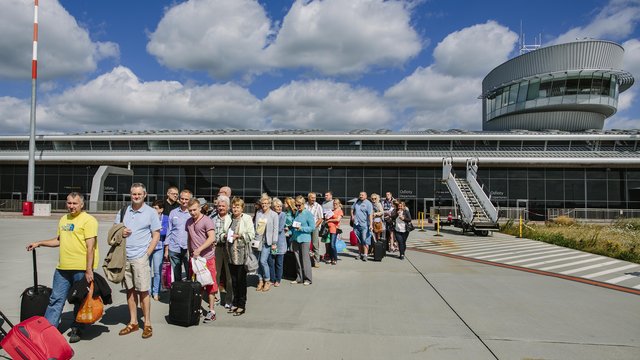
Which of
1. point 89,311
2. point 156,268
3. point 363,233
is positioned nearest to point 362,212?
point 363,233

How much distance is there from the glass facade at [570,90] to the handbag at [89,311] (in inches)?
1691

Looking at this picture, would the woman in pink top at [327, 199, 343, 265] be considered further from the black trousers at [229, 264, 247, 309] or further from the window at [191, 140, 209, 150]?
the window at [191, 140, 209, 150]

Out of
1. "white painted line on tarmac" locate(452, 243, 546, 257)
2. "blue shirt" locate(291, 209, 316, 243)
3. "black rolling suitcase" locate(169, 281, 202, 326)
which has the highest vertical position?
A: "blue shirt" locate(291, 209, 316, 243)

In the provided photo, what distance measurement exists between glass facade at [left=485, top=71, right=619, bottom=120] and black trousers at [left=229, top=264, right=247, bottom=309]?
41159 mm

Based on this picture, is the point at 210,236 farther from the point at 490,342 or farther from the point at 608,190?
the point at 608,190

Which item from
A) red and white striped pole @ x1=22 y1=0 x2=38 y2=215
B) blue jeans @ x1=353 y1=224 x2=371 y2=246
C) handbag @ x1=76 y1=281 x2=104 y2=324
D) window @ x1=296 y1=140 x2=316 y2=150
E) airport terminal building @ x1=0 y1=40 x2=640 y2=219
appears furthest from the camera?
window @ x1=296 y1=140 x2=316 y2=150

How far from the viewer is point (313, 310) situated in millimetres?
5613

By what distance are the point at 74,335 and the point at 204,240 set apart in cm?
177

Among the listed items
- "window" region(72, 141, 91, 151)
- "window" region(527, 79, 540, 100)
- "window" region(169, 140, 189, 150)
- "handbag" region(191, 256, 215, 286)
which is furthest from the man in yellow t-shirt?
"window" region(527, 79, 540, 100)

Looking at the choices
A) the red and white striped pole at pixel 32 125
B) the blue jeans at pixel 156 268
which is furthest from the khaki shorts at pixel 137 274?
the red and white striped pole at pixel 32 125

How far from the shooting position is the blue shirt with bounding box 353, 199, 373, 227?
9578mm

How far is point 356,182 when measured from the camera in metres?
32.8

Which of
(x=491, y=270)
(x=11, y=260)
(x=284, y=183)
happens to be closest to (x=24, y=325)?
(x=11, y=260)

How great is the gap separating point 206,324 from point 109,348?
116 centimetres
